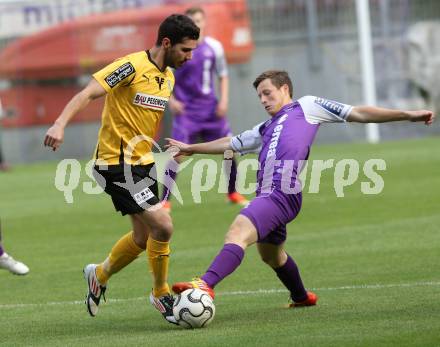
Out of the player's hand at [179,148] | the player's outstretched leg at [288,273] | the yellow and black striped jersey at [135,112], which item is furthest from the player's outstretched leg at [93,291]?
the player's outstretched leg at [288,273]

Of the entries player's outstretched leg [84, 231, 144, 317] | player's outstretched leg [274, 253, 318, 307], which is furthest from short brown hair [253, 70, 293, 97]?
player's outstretched leg [84, 231, 144, 317]

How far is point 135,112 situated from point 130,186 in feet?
1.80

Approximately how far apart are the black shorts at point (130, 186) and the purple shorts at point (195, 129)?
6.84 metres

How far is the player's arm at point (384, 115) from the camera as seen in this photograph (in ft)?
24.7

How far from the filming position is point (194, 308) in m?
7.15

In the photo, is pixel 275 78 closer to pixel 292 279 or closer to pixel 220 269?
pixel 292 279

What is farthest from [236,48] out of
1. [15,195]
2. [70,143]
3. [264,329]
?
Answer: [264,329]

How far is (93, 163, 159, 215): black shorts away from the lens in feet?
25.5

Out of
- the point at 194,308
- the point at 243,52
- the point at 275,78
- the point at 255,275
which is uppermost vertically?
the point at 275,78

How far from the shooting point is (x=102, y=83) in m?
7.59

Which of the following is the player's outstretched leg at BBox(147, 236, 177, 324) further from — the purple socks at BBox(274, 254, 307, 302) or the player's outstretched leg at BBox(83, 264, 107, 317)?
the purple socks at BBox(274, 254, 307, 302)

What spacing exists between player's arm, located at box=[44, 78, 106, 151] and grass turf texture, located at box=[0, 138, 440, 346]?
1284 mm

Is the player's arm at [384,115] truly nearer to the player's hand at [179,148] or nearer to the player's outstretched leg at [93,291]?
the player's hand at [179,148]

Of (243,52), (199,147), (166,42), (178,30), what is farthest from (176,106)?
(243,52)
